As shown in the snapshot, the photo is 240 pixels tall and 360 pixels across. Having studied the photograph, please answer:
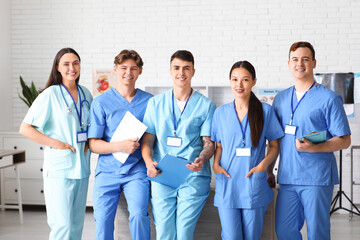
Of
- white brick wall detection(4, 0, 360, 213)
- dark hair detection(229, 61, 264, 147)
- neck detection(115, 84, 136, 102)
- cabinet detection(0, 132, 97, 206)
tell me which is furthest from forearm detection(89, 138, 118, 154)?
white brick wall detection(4, 0, 360, 213)

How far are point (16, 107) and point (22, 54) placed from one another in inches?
31.0

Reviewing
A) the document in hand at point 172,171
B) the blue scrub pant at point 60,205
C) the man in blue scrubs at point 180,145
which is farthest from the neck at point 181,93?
the blue scrub pant at point 60,205

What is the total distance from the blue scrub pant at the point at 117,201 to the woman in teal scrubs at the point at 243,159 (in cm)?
53

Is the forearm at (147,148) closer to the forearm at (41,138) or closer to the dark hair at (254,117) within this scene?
the forearm at (41,138)

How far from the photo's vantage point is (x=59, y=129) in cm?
286

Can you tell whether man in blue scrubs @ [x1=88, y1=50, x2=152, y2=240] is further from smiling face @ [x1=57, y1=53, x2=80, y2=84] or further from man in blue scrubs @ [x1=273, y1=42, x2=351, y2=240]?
man in blue scrubs @ [x1=273, y1=42, x2=351, y2=240]

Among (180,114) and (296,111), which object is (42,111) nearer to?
(180,114)

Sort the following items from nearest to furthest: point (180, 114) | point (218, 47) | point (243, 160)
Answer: point (243, 160)
point (180, 114)
point (218, 47)

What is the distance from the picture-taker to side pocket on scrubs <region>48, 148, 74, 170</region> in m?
2.81

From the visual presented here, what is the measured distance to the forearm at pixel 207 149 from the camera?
2707 mm

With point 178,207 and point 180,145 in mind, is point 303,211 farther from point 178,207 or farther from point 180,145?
point 180,145

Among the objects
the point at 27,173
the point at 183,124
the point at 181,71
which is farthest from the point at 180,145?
the point at 27,173

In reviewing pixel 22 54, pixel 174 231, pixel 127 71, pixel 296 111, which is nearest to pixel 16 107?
pixel 22 54

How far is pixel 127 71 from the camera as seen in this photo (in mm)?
2930
